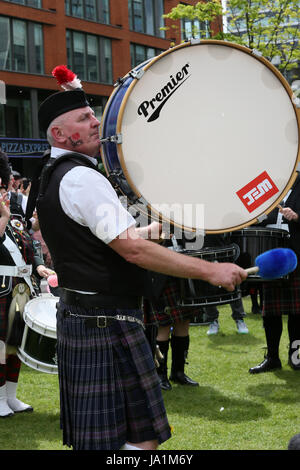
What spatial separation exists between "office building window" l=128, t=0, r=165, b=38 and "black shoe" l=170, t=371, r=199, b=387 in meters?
22.4

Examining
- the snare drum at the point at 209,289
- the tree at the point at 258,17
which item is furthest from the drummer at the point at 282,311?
the tree at the point at 258,17

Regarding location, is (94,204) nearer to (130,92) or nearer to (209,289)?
(130,92)

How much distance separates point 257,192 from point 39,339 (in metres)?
1.64

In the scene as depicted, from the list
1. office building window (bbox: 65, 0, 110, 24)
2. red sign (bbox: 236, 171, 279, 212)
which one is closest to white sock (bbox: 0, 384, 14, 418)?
red sign (bbox: 236, 171, 279, 212)

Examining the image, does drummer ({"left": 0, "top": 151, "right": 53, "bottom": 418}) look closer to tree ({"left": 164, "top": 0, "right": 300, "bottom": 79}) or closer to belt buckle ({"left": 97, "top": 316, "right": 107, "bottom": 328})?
belt buckle ({"left": 97, "top": 316, "right": 107, "bottom": 328})

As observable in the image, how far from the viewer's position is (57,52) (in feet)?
72.9

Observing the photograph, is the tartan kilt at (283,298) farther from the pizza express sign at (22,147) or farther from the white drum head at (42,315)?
the pizza express sign at (22,147)

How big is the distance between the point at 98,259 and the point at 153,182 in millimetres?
588

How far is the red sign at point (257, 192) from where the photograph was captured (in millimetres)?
2875

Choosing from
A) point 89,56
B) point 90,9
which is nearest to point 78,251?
point 89,56

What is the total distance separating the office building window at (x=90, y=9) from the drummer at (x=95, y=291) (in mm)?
21942

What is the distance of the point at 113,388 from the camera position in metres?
2.28

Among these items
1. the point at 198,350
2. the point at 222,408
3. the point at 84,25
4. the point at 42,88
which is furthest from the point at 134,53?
the point at 222,408

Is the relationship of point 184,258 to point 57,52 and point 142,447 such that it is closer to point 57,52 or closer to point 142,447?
point 142,447
